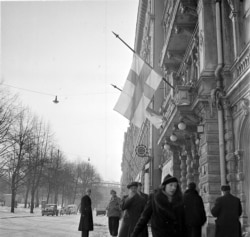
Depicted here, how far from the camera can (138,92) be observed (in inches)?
750

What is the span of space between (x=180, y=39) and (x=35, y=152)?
43.3 m

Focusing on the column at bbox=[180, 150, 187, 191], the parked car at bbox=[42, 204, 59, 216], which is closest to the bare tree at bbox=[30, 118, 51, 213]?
the parked car at bbox=[42, 204, 59, 216]

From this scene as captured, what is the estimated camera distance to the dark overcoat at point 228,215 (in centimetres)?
973

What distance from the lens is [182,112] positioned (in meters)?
17.8

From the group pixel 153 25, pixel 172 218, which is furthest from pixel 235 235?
pixel 153 25

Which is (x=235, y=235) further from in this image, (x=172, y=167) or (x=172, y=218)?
(x=172, y=167)

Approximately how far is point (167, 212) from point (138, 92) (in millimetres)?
13587

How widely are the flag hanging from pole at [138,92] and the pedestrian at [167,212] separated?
12663mm

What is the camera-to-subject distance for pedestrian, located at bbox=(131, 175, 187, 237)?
5.67 metres

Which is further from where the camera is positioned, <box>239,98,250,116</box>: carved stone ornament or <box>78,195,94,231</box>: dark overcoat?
<box>78,195,94,231</box>: dark overcoat

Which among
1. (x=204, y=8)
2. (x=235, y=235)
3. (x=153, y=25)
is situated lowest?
(x=235, y=235)

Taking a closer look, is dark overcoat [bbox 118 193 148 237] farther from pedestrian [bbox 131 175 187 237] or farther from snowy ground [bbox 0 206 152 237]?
snowy ground [bbox 0 206 152 237]

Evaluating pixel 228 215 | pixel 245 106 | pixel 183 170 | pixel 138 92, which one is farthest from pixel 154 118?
pixel 228 215

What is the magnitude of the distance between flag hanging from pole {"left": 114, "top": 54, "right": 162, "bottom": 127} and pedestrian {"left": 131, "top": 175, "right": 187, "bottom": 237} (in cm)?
1266
